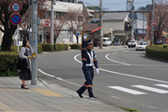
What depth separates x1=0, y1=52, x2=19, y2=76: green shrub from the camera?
14.8 metres

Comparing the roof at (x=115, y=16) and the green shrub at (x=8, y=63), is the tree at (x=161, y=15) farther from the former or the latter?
the green shrub at (x=8, y=63)

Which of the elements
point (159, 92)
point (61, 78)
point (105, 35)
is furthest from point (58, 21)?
point (159, 92)

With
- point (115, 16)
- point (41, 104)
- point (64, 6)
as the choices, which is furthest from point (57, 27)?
point (41, 104)

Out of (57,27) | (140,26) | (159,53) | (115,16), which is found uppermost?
(115,16)

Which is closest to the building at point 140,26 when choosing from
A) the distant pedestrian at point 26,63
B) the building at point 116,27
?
the building at point 116,27

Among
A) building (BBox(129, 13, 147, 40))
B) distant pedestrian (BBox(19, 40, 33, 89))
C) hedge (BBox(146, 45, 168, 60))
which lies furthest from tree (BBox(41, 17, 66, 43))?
distant pedestrian (BBox(19, 40, 33, 89))

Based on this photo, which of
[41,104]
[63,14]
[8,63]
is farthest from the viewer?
[63,14]

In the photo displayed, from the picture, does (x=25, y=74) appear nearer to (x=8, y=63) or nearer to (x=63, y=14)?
(x=8, y=63)

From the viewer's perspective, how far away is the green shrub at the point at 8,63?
1480 cm

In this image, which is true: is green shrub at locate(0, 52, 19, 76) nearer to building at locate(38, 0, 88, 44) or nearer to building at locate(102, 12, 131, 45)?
building at locate(38, 0, 88, 44)

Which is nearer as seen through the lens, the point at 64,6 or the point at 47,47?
the point at 47,47

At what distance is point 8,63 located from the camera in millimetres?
14961

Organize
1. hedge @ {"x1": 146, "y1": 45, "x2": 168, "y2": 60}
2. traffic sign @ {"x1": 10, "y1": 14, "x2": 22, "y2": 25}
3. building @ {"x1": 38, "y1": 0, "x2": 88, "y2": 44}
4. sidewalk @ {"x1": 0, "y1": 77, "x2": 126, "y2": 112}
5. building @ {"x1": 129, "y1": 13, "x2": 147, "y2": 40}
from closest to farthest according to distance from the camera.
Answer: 1. sidewalk @ {"x1": 0, "y1": 77, "x2": 126, "y2": 112}
2. traffic sign @ {"x1": 10, "y1": 14, "x2": 22, "y2": 25}
3. hedge @ {"x1": 146, "y1": 45, "x2": 168, "y2": 60}
4. building @ {"x1": 38, "y1": 0, "x2": 88, "y2": 44}
5. building @ {"x1": 129, "y1": 13, "x2": 147, "y2": 40}

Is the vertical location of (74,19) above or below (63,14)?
below
